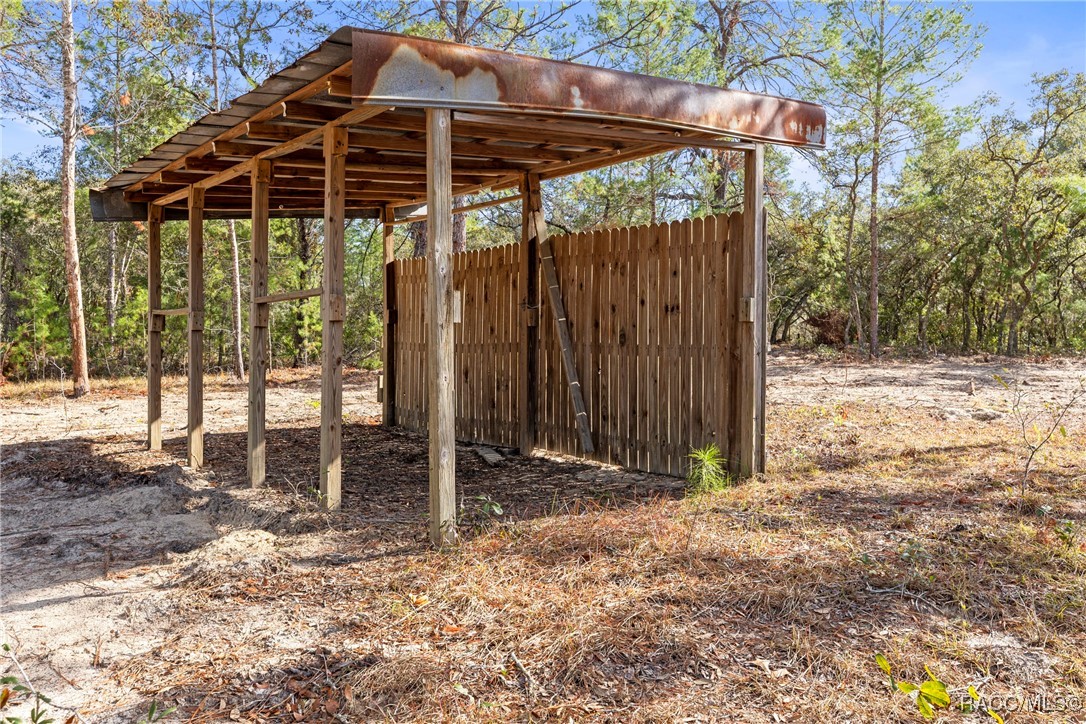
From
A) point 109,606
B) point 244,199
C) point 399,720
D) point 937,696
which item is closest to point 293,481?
point 109,606

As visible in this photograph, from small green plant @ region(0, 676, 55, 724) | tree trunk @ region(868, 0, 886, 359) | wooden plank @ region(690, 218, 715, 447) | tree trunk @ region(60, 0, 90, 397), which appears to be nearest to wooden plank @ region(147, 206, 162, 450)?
wooden plank @ region(690, 218, 715, 447)

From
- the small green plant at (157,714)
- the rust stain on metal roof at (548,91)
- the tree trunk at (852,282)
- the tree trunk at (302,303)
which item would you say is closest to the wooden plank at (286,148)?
the rust stain on metal roof at (548,91)

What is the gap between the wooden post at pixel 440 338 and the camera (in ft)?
14.5

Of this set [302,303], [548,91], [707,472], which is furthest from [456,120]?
[302,303]

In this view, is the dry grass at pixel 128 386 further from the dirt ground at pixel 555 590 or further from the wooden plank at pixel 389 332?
the dirt ground at pixel 555 590

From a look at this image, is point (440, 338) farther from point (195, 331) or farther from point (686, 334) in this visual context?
point (195, 331)

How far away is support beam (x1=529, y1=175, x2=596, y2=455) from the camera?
23.5 ft

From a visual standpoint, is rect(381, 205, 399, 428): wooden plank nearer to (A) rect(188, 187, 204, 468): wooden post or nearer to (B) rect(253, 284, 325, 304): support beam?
(A) rect(188, 187, 204, 468): wooden post

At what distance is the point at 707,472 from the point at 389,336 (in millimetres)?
5251

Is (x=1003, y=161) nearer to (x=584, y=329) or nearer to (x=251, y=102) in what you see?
(x=584, y=329)

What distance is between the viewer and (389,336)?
9852mm

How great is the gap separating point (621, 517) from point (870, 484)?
2107 millimetres

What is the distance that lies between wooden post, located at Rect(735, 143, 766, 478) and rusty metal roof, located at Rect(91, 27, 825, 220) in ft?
2.08

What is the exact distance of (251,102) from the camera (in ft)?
16.2
